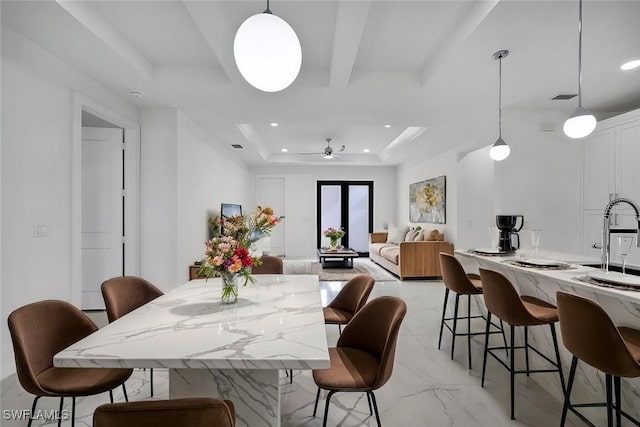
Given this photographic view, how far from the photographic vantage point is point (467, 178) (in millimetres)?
6188

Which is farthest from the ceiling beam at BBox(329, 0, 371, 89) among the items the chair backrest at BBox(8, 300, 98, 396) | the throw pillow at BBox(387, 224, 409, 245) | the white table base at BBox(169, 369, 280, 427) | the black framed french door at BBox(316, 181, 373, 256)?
the black framed french door at BBox(316, 181, 373, 256)

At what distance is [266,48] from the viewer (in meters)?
1.37

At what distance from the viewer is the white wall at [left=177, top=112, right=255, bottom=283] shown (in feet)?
13.6

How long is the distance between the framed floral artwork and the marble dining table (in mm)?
5454

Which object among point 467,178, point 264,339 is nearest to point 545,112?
point 467,178

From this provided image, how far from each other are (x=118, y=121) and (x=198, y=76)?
43.4 inches

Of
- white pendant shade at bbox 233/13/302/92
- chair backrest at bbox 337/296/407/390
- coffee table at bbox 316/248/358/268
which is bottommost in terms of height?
coffee table at bbox 316/248/358/268

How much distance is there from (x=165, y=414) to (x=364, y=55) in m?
3.17

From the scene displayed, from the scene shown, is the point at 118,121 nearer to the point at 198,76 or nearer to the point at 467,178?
the point at 198,76

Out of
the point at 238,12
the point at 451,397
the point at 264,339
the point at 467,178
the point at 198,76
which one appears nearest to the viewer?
the point at 264,339

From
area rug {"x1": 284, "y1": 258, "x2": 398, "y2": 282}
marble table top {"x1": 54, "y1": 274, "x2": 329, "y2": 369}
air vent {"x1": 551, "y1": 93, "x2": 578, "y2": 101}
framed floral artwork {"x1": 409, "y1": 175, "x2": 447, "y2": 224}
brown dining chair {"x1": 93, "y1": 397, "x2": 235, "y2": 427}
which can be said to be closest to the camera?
brown dining chair {"x1": 93, "y1": 397, "x2": 235, "y2": 427}

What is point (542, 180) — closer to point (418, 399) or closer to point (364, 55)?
point (364, 55)

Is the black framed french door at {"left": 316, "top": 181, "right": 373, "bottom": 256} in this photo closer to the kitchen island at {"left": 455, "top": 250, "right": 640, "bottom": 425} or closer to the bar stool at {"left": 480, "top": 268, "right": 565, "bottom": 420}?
the kitchen island at {"left": 455, "top": 250, "right": 640, "bottom": 425}

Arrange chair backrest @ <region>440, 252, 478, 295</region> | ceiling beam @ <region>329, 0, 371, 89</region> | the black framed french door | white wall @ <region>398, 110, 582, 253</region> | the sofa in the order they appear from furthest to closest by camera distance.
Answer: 1. the black framed french door
2. the sofa
3. white wall @ <region>398, 110, 582, 253</region>
4. chair backrest @ <region>440, 252, 478, 295</region>
5. ceiling beam @ <region>329, 0, 371, 89</region>
